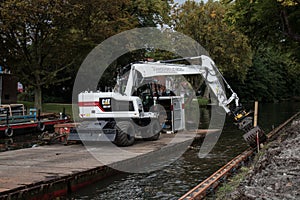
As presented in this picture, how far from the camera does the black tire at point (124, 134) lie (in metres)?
14.1

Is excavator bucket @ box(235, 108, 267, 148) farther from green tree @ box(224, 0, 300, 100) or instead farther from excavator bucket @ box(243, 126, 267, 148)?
green tree @ box(224, 0, 300, 100)

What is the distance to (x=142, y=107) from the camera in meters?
15.8

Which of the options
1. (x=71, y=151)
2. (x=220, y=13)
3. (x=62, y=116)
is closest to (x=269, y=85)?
(x=220, y=13)

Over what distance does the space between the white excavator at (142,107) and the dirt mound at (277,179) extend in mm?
5797

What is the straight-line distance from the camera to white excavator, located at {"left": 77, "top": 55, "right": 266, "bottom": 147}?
47.1ft

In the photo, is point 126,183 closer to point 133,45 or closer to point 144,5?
point 133,45

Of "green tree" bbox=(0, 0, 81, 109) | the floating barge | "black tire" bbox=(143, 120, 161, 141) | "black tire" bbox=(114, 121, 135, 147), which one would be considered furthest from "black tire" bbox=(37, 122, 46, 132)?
"black tire" bbox=(114, 121, 135, 147)

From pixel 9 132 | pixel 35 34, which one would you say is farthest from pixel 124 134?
pixel 35 34

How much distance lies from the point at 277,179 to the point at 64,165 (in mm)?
5964

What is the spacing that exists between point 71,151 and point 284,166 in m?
7.75

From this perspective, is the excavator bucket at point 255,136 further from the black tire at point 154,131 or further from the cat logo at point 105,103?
the cat logo at point 105,103

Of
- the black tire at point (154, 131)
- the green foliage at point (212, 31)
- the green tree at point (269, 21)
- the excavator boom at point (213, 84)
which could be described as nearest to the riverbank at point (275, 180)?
the excavator boom at point (213, 84)

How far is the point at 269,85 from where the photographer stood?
71.6 metres

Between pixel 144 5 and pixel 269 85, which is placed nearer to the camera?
pixel 144 5
